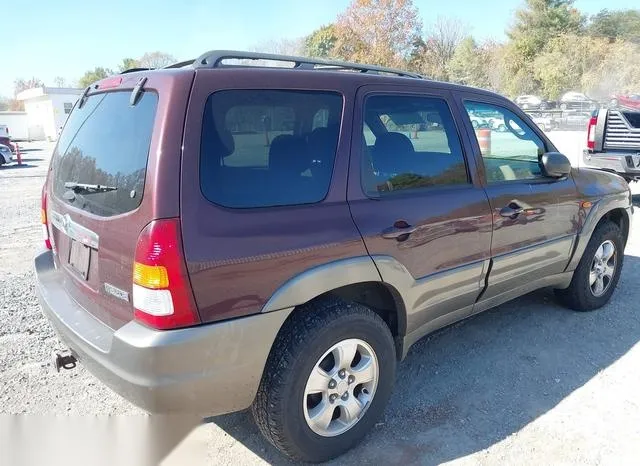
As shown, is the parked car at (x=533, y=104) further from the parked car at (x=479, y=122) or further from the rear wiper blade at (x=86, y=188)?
the rear wiper blade at (x=86, y=188)

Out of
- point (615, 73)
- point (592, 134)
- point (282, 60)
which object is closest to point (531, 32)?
point (615, 73)

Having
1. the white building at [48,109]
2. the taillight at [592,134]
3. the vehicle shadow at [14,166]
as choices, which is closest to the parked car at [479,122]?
the taillight at [592,134]

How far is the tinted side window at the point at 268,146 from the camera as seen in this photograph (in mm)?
2074

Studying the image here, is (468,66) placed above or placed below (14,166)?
above

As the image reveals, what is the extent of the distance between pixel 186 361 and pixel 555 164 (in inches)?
108

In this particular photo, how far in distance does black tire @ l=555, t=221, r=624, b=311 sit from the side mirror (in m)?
0.89

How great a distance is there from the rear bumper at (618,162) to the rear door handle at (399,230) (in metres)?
7.20

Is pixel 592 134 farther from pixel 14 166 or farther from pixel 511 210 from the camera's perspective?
pixel 14 166

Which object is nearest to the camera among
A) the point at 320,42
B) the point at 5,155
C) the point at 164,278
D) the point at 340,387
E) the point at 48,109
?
the point at 164,278

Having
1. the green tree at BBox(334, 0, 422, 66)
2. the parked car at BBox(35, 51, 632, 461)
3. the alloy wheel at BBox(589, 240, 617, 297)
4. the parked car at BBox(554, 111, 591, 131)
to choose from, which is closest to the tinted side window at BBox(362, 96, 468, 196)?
the parked car at BBox(35, 51, 632, 461)

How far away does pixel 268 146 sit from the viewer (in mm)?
2254

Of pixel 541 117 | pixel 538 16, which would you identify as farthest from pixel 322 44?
pixel 541 117

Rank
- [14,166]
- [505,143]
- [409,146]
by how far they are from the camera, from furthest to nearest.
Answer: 1. [14,166]
2. [505,143]
3. [409,146]

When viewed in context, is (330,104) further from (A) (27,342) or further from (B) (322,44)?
(B) (322,44)
